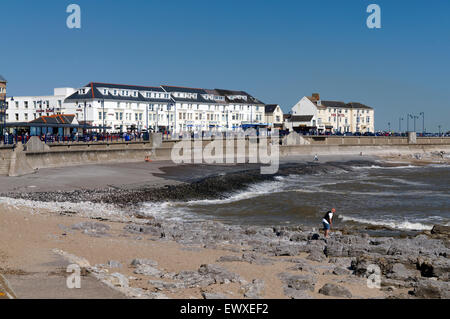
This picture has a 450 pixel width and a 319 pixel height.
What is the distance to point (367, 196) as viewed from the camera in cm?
3192

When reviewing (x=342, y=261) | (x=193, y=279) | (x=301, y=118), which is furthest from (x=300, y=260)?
(x=301, y=118)

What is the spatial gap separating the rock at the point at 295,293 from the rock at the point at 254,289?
22.0 inches

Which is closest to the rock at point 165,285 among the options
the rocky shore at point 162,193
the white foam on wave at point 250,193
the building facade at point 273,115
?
the rocky shore at point 162,193

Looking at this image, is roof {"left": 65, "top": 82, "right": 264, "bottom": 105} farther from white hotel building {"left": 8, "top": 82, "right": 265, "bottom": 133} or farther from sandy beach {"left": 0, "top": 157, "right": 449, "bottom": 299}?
sandy beach {"left": 0, "top": 157, "right": 449, "bottom": 299}

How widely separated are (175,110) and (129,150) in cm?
5039


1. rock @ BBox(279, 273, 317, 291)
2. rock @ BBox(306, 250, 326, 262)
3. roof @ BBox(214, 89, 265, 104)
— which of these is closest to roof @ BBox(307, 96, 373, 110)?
roof @ BBox(214, 89, 265, 104)

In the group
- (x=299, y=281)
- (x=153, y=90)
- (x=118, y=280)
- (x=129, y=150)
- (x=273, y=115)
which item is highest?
(x=153, y=90)

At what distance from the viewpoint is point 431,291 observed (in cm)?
1131

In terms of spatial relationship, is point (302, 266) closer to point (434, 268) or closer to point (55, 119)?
point (434, 268)

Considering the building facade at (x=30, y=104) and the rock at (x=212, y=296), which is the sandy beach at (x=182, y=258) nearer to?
the rock at (x=212, y=296)

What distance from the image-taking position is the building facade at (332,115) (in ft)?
373

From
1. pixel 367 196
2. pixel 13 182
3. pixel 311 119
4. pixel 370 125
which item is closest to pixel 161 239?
pixel 13 182

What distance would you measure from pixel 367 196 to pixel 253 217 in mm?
11267

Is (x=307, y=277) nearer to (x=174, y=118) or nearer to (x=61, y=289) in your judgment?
(x=61, y=289)
